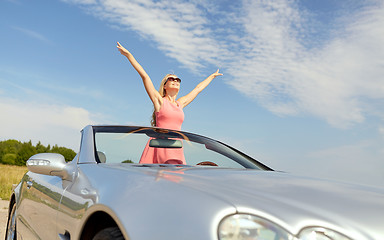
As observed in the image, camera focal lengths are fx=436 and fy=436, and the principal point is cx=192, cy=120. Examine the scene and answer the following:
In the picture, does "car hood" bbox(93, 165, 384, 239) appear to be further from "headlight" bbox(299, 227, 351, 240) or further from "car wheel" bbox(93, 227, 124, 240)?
"car wheel" bbox(93, 227, 124, 240)

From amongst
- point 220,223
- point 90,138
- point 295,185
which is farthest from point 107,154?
point 220,223

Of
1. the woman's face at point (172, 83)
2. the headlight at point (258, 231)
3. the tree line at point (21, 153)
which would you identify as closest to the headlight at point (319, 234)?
the headlight at point (258, 231)

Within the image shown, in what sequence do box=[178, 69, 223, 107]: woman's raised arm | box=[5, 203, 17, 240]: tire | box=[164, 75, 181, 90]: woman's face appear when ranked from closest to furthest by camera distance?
box=[5, 203, 17, 240]: tire → box=[164, 75, 181, 90]: woman's face → box=[178, 69, 223, 107]: woman's raised arm

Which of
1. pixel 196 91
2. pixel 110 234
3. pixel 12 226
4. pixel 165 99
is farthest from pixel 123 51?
pixel 110 234

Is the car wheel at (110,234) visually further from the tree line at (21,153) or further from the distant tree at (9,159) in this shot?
the distant tree at (9,159)

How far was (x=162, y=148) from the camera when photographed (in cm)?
347

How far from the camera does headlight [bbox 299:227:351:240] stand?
1.43 meters

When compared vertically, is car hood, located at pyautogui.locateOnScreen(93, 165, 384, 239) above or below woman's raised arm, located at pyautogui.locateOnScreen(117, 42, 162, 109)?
below

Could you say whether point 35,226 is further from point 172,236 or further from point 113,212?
point 172,236

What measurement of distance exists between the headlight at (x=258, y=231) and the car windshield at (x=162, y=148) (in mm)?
1625

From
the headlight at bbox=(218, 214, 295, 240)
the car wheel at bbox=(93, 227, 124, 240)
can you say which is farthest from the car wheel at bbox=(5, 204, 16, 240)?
the headlight at bbox=(218, 214, 295, 240)

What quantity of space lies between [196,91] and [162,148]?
4.14 m

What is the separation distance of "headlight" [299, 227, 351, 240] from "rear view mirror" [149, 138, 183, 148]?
2.11 m

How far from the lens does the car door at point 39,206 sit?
2773mm
